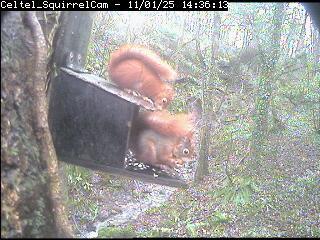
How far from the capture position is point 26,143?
198 cm

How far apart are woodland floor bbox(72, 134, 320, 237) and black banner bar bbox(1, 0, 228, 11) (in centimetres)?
396

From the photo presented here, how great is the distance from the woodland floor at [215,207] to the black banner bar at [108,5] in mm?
3963

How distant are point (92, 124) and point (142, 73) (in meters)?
0.48

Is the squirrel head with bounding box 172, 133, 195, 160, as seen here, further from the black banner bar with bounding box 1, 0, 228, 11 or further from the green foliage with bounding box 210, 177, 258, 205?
the green foliage with bounding box 210, 177, 258, 205

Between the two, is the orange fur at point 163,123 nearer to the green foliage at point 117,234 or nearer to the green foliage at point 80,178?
the green foliage at point 117,234

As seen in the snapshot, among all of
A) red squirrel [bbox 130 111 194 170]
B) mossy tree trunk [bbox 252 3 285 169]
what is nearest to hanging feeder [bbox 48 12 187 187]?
red squirrel [bbox 130 111 194 170]

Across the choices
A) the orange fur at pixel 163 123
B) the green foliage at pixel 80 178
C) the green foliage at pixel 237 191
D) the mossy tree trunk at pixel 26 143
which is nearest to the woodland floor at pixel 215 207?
the green foliage at pixel 237 191

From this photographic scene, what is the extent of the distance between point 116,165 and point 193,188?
808 cm

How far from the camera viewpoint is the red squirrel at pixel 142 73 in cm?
282

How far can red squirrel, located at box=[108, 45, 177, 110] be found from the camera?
111 inches

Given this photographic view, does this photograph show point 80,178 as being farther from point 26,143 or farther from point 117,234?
point 26,143

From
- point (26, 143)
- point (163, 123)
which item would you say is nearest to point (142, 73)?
point (163, 123)

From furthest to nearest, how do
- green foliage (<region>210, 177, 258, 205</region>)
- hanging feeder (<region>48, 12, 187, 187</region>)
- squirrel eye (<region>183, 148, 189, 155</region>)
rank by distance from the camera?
1. green foliage (<region>210, 177, 258, 205</region>)
2. squirrel eye (<region>183, 148, 189, 155</region>)
3. hanging feeder (<region>48, 12, 187, 187</region>)

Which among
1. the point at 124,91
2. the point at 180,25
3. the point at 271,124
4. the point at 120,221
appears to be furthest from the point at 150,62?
the point at 180,25
